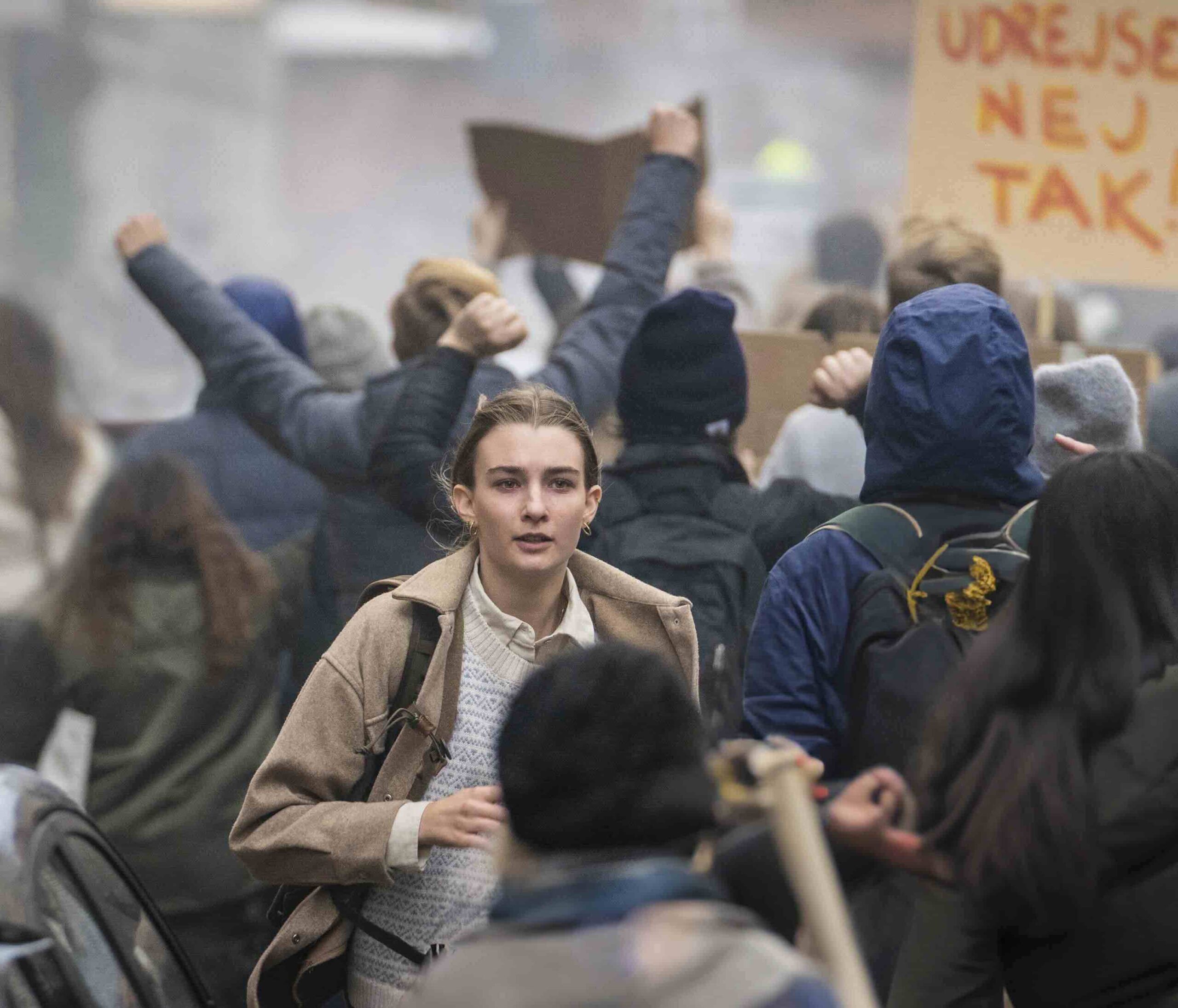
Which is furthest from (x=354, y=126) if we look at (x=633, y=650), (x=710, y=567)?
(x=633, y=650)

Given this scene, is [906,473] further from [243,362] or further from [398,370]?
[243,362]

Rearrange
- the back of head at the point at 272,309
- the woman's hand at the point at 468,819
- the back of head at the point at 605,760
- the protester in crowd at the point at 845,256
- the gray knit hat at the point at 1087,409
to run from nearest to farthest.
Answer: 1. the back of head at the point at 605,760
2. the woman's hand at the point at 468,819
3. the gray knit hat at the point at 1087,409
4. the back of head at the point at 272,309
5. the protester in crowd at the point at 845,256

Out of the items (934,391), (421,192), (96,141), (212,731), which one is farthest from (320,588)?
(421,192)

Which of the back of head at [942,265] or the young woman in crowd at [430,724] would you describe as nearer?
the young woman in crowd at [430,724]

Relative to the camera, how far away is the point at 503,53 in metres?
16.5

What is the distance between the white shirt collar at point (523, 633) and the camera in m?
2.83

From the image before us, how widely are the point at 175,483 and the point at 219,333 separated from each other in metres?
0.40

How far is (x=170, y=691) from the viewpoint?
4.57 m

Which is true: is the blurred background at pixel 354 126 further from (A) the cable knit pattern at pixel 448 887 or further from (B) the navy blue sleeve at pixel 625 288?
(A) the cable knit pattern at pixel 448 887

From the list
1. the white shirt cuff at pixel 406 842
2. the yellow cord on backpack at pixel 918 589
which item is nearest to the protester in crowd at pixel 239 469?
the white shirt cuff at pixel 406 842

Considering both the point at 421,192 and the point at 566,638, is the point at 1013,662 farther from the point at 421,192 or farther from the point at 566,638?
the point at 421,192

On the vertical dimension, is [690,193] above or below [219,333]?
above

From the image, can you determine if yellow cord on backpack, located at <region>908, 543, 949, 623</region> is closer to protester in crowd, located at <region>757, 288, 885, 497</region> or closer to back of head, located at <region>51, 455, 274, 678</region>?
protester in crowd, located at <region>757, 288, 885, 497</region>

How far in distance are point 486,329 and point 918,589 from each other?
4.95 feet
